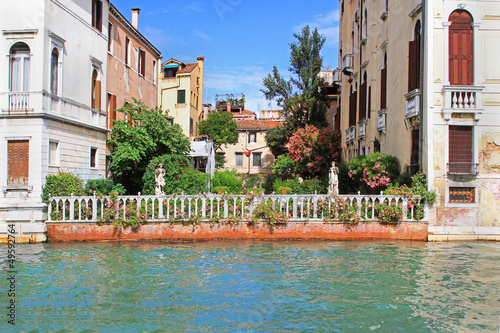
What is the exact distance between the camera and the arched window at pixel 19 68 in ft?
47.5

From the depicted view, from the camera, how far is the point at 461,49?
1419 centimetres

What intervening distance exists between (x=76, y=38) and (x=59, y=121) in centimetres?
362

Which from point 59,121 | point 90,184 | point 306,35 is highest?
point 306,35

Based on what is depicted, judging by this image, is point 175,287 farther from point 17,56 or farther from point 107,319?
point 17,56

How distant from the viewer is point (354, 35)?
2505 cm

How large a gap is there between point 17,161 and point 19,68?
312cm

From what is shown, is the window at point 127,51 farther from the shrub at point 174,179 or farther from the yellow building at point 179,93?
the yellow building at point 179,93

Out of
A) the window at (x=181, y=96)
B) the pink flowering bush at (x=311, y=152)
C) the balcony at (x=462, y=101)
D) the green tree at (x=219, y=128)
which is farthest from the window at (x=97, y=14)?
the green tree at (x=219, y=128)

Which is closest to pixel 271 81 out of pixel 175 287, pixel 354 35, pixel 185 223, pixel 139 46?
pixel 354 35

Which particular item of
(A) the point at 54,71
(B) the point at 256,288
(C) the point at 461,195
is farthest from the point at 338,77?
(B) the point at 256,288

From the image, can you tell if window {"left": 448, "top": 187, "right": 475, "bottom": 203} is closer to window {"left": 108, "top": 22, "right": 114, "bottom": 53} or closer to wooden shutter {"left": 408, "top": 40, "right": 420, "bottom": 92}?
wooden shutter {"left": 408, "top": 40, "right": 420, "bottom": 92}

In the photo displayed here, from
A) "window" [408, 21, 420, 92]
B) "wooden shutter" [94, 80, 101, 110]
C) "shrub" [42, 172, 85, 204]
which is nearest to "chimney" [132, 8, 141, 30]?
"wooden shutter" [94, 80, 101, 110]

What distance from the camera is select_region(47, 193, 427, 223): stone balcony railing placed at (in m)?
14.1

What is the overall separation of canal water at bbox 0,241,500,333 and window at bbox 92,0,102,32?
9.90m
